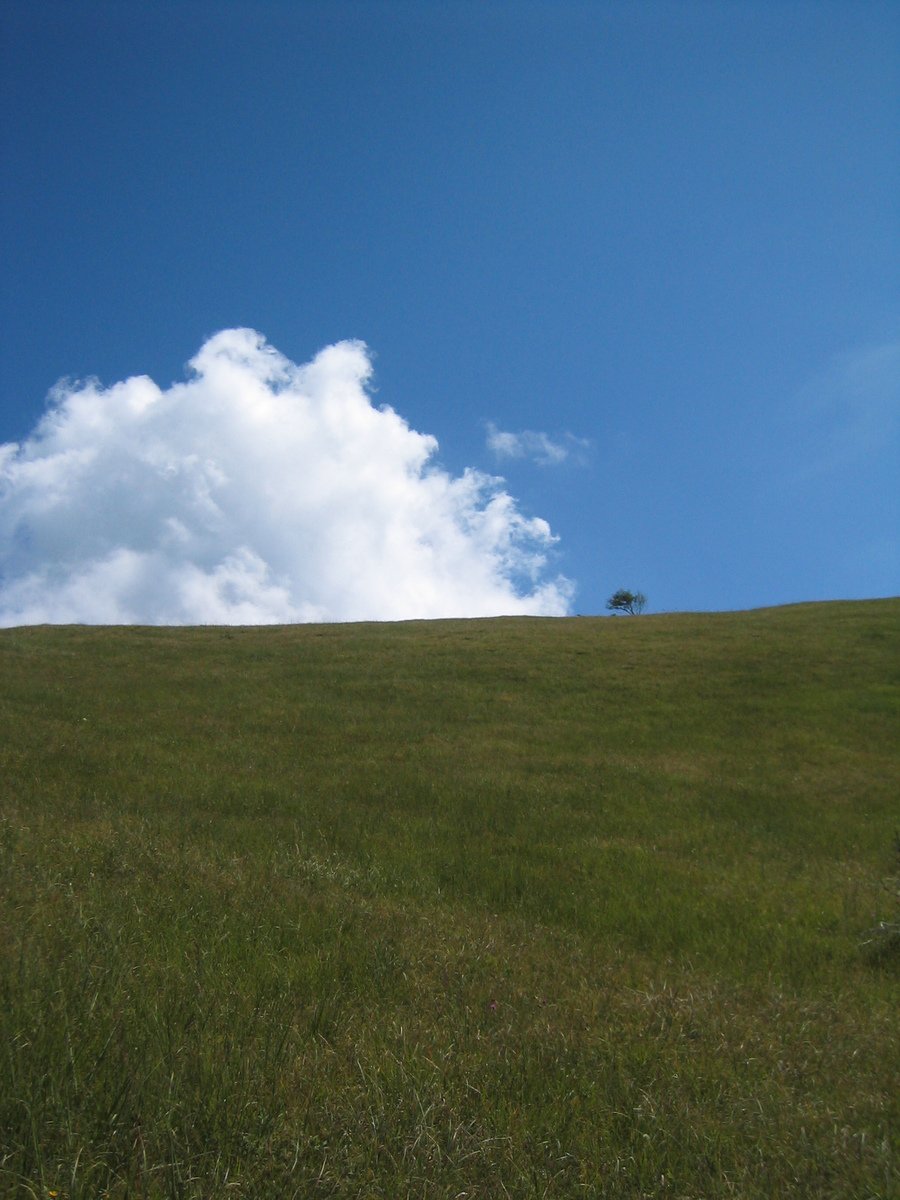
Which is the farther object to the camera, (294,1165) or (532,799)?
(532,799)

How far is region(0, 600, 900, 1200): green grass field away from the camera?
3596mm

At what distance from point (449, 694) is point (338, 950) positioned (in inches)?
869

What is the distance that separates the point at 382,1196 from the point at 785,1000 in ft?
16.5

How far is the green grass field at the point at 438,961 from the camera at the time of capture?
360 centimetres

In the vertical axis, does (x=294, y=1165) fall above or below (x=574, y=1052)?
above

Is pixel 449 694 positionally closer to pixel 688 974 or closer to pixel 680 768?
pixel 680 768

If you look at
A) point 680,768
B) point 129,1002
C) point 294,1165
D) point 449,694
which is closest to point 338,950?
point 129,1002

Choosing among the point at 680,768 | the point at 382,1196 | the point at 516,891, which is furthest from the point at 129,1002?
the point at 680,768

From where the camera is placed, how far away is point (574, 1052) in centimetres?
492

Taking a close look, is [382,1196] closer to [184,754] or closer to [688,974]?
[688,974]

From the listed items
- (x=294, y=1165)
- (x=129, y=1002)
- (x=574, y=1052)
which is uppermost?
(x=129, y=1002)

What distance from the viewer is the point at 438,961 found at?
22.0 ft

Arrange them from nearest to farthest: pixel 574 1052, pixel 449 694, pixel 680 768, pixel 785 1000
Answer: pixel 574 1052, pixel 785 1000, pixel 680 768, pixel 449 694

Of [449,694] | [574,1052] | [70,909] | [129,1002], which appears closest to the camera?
[129,1002]
